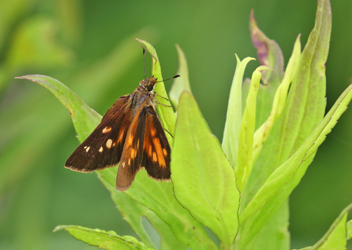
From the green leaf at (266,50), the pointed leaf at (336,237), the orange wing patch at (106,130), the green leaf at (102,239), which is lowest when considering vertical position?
the pointed leaf at (336,237)

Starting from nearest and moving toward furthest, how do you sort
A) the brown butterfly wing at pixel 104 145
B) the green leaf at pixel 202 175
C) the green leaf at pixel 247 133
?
the green leaf at pixel 202 175
the green leaf at pixel 247 133
the brown butterfly wing at pixel 104 145

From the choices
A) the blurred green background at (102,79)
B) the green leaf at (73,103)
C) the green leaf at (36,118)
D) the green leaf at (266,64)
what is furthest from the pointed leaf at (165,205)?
the green leaf at (36,118)

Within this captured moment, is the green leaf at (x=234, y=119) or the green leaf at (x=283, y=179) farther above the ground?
the green leaf at (x=234, y=119)

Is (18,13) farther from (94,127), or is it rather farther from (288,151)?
(288,151)

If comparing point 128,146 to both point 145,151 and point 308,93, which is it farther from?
point 308,93

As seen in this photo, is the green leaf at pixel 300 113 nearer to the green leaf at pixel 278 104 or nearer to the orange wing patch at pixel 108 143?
the green leaf at pixel 278 104

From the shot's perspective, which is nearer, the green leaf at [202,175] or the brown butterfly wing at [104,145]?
the green leaf at [202,175]

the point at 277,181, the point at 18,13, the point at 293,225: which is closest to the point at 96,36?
the point at 18,13

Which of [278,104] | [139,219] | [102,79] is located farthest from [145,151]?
[102,79]
